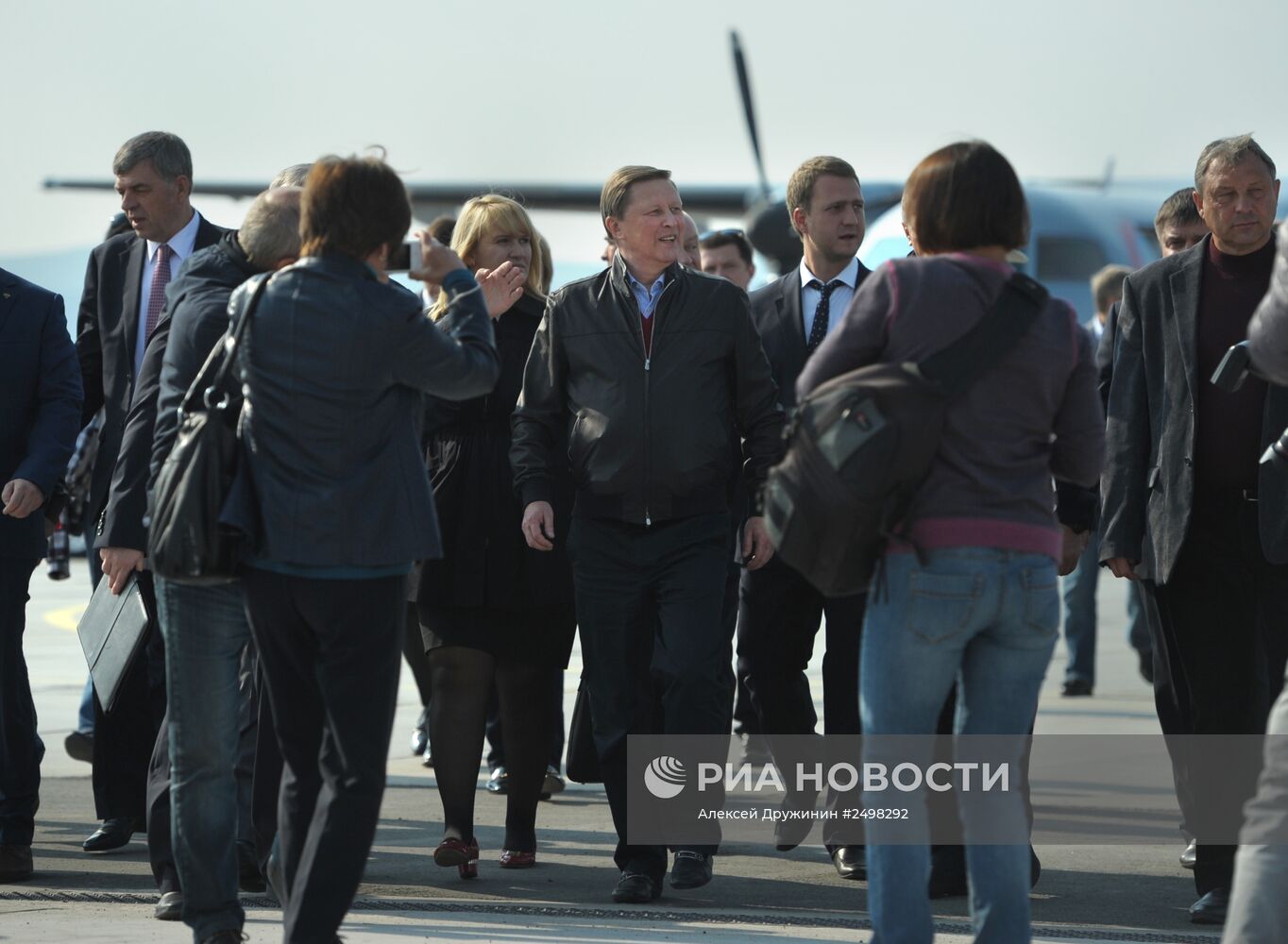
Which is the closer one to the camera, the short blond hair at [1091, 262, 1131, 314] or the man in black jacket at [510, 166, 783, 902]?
the man in black jacket at [510, 166, 783, 902]

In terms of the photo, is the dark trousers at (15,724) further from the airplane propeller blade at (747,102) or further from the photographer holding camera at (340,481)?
the airplane propeller blade at (747,102)

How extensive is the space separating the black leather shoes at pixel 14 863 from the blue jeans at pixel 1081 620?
5918 mm

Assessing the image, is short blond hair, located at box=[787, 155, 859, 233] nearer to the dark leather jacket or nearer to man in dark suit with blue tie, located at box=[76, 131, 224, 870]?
the dark leather jacket

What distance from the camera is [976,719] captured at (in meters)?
3.63

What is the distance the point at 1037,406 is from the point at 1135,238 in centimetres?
2128

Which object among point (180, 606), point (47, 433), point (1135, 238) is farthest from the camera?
point (1135, 238)

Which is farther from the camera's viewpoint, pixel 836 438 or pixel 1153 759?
pixel 1153 759

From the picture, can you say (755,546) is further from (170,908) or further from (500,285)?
(170,908)

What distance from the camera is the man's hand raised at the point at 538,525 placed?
5305 millimetres

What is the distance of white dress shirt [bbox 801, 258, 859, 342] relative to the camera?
5.88 meters

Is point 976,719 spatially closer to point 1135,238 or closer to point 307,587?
point 307,587

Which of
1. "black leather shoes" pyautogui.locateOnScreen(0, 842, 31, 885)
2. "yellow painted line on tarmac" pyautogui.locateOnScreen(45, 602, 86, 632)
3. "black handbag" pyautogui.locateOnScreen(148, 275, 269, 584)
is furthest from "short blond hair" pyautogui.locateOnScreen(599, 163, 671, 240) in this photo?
"yellow painted line on tarmac" pyautogui.locateOnScreen(45, 602, 86, 632)

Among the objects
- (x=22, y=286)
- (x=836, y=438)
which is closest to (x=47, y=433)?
(x=22, y=286)

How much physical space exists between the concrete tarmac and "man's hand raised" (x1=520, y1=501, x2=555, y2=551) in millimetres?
994
